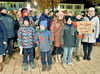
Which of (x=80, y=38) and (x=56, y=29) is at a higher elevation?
(x=56, y=29)

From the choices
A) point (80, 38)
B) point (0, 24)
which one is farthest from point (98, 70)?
point (0, 24)

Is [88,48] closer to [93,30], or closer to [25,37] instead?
[93,30]

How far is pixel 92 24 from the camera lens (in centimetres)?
460

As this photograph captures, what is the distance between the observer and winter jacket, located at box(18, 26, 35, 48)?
4.09 m

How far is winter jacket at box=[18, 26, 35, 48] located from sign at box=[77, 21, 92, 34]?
5.85ft

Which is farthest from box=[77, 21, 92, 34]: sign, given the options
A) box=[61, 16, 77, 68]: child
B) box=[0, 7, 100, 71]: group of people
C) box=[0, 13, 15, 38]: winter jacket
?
box=[0, 13, 15, 38]: winter jacket

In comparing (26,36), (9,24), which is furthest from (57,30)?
(9,24)

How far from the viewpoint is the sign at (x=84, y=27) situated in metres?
4.56

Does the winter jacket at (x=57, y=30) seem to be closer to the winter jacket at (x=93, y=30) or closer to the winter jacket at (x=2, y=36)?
the winter jacket at (x=93, y=30)

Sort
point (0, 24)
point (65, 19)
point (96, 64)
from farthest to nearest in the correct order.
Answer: point (96, 64) < point (65, 19) < point (0, 24)

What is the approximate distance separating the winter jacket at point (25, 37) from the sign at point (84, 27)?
1.78 metres

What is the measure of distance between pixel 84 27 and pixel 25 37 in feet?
7.24

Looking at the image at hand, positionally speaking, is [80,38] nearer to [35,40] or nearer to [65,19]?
[65,19]

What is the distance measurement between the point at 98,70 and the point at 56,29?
2022 mm
